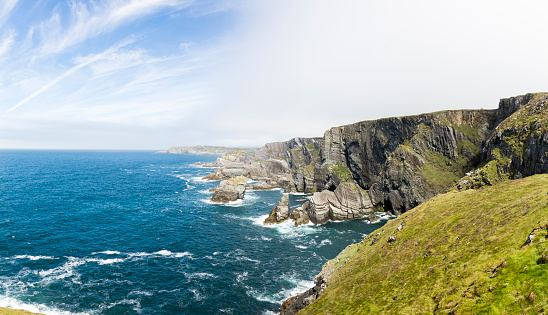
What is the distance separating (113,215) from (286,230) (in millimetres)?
60388

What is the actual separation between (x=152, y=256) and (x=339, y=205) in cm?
5899

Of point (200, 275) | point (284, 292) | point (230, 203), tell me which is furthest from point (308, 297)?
point (230, 203)

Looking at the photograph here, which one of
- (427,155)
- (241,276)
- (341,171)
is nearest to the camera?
(241,276)

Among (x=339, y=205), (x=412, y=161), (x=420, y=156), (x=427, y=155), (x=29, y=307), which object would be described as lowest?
(x=29, y=307)

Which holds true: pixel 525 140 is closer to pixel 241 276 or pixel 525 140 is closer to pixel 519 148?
pixel 519 148

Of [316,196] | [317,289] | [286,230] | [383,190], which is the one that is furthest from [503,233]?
[383,190]

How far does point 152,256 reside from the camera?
182ft

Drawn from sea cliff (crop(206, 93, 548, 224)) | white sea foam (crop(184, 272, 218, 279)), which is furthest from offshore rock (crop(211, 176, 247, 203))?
white sea foam (crop(184, 272, 218, 279))

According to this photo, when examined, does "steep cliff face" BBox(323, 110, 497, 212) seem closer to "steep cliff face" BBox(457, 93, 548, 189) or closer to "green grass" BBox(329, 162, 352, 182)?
"steep cliff face" BBox(457, 93, 548, 189)

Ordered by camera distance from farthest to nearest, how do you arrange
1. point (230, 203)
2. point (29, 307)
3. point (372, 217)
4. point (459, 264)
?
point (230, 203), point (372, 217), point (29, 307), point (459, 264)

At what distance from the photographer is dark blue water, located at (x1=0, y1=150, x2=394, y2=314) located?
39312 mm

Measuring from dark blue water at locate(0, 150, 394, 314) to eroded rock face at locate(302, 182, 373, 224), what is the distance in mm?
4268

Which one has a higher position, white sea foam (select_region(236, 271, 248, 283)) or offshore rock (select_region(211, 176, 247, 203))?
offshore rock (select_region(211, 176, 247, 203))

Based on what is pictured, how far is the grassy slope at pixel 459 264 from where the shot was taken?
49.5 ft
